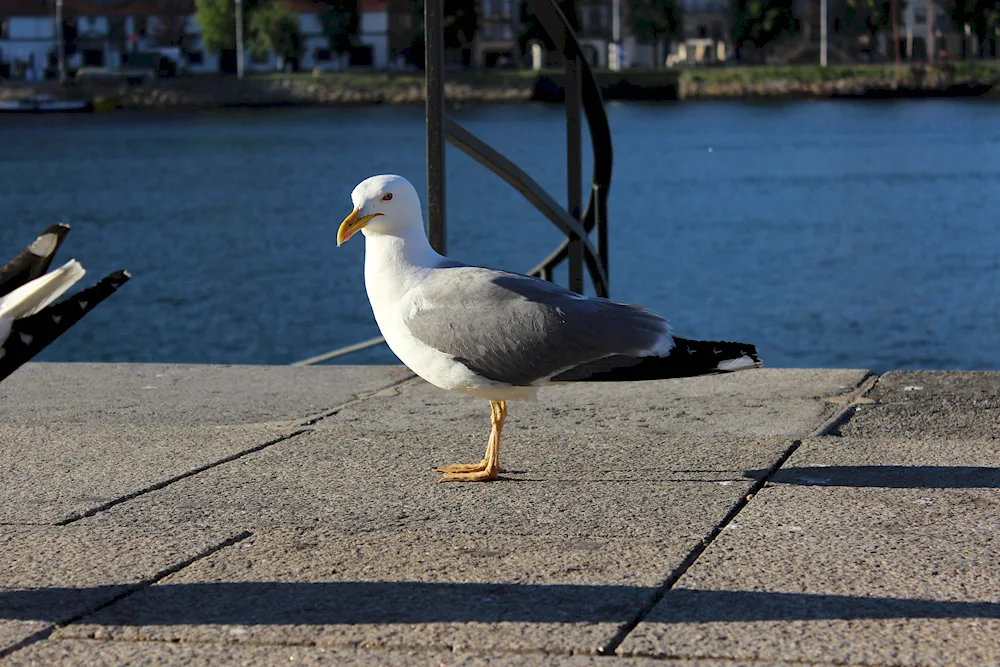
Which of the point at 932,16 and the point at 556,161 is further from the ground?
the point at 932,16

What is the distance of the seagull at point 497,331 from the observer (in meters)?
4.63

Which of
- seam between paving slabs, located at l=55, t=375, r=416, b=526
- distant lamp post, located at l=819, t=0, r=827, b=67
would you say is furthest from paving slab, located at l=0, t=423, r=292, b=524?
distant lamp post, located at l=819, t=0, r=827, b=67

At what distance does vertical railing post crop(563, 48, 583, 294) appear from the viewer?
24.1 feet

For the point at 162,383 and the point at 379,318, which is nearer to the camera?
the point at 379,318

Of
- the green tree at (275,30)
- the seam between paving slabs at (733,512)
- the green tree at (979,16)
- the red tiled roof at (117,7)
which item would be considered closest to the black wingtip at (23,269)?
the seam between paving slabs at (733,512)

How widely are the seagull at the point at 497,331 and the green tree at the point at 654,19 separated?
111 meters

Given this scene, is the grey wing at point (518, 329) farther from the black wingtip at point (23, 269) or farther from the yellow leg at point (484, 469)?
the black wingtip at point (23, 269)

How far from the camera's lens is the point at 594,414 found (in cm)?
582

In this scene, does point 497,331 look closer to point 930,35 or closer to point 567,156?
point 567,156

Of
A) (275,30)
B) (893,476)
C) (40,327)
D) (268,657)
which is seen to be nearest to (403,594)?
(268,657)

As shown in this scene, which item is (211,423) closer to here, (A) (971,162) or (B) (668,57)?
(A) (971,162)

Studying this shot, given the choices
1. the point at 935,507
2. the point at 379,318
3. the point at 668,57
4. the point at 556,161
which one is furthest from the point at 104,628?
the point at 668,57

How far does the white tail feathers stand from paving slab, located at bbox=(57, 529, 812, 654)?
74 centimetres

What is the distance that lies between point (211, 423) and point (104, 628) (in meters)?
2.49
